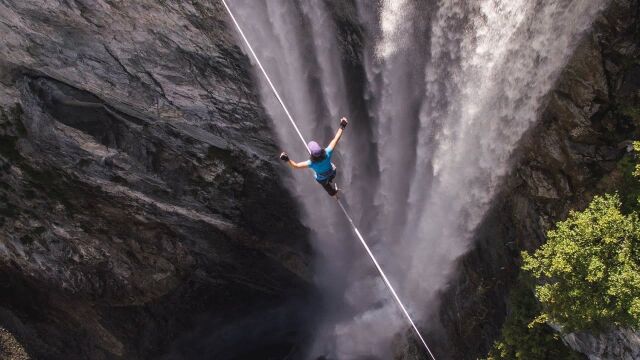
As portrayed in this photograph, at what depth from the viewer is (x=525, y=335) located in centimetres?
1356

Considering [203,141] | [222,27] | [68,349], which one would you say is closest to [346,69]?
[222,27]

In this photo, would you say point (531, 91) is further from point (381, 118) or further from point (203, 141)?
point (203, 141)

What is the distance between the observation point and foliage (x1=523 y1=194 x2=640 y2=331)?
9.80 metres

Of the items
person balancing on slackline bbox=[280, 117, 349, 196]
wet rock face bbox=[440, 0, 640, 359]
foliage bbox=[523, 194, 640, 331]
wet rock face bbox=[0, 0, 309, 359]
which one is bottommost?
foliage bbox=[523, 194, 640, 331]

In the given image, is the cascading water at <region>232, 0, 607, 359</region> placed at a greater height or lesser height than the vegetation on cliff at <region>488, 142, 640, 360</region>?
greater

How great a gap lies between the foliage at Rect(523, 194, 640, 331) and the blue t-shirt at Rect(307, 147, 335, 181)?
548cm

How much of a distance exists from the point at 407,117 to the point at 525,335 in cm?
847

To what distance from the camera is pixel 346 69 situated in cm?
1880

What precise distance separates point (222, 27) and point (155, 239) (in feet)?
27.7

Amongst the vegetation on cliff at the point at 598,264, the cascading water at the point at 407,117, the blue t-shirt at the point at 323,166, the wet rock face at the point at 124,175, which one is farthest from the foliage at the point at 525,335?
the wet rock face at the point at 124,175

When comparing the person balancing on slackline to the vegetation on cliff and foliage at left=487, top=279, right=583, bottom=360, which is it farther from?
foliage at left=487, top=279, right=583, bottom=360

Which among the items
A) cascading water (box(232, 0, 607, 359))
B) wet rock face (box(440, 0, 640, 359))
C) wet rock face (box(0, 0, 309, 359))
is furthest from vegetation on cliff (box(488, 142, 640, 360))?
wet rock face (box(0, 0, 309, 359))

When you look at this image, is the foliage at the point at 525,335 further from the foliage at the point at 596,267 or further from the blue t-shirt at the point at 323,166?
the blue t-shirt at the point at 323,166

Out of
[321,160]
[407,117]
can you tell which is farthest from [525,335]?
[407,117]
